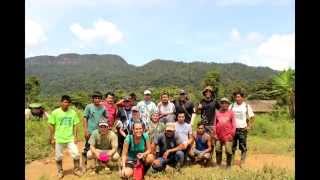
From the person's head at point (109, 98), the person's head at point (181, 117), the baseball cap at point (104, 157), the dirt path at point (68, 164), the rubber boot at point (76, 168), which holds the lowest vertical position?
the dirt path at point (68, 164)

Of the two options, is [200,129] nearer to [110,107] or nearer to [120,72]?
[110,107]

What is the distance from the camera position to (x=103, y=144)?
22.7ft

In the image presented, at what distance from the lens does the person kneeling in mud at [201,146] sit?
7340 mm

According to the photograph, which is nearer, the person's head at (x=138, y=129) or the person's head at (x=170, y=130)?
the person's head at (x=138, y=129)

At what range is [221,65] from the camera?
1176 inches

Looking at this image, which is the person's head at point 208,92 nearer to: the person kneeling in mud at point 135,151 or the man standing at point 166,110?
the man standing at point 166,110

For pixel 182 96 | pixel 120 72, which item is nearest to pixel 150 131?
pixel 182 96

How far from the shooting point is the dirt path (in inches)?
294

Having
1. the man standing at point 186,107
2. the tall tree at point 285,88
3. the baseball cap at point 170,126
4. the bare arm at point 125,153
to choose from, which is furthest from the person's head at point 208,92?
the tall tree at point 285,88

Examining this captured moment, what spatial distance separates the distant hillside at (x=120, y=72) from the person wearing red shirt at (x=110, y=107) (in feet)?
50.3

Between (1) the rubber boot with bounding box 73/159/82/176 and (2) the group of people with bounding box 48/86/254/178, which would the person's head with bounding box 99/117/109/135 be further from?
(1) the rubber boot with bounding box 73/159/82/176

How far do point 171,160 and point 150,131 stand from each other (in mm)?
489

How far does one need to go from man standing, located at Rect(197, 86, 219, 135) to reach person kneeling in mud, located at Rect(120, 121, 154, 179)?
3.80 ft
